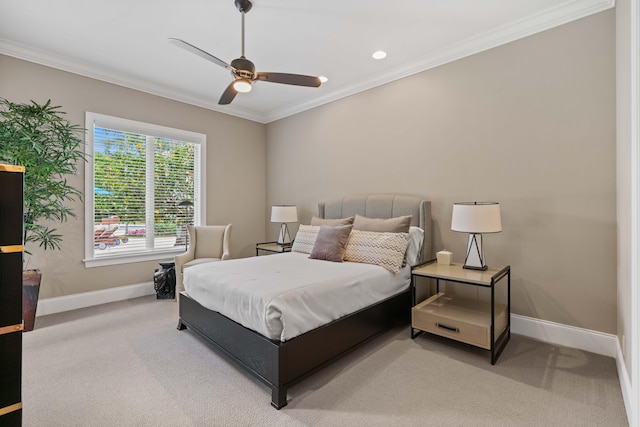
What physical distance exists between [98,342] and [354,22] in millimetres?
3792

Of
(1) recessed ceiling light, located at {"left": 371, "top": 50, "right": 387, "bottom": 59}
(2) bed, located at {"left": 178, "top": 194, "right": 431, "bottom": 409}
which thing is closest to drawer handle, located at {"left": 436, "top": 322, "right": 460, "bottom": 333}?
(2) bed, located at {"left": 178, "top": 194, "right": 431, "bottom": 409}

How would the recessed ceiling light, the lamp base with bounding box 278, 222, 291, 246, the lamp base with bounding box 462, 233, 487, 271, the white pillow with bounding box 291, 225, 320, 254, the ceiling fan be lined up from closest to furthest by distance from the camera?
1. the ceiling fan
2. the lamp base with bounding box 462, 233, 487, 271
3. the recessed ceiling light
4. the white pillow with bounding box 291, 225, 320, 254
5. the lamp base with bounding box 278, 222, 291, 246

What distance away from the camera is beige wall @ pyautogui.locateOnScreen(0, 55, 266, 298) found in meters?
3.29

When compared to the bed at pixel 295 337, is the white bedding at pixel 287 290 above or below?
above

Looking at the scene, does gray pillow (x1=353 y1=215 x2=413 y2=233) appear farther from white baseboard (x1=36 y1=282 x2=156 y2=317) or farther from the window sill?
white baseboard (x1=36 y1=282 x2=156 y2=317)

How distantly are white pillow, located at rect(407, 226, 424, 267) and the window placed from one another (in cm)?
327

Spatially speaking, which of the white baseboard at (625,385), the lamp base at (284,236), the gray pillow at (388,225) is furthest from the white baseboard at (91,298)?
the white baseboard at (625,385)

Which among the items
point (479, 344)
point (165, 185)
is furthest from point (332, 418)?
point (165, 185)

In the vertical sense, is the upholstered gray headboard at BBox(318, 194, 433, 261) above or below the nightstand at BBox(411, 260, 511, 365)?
above

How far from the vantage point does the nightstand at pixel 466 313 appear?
2287 mm

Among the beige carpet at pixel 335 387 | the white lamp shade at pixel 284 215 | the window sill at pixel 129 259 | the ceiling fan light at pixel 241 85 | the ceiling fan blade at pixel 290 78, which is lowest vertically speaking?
the beige carpet at pixel 335 387

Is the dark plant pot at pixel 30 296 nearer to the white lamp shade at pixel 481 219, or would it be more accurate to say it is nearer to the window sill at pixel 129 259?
the window sill at pixel 129 259

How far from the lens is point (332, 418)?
168 centimetres

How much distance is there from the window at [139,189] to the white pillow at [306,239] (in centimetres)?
192
